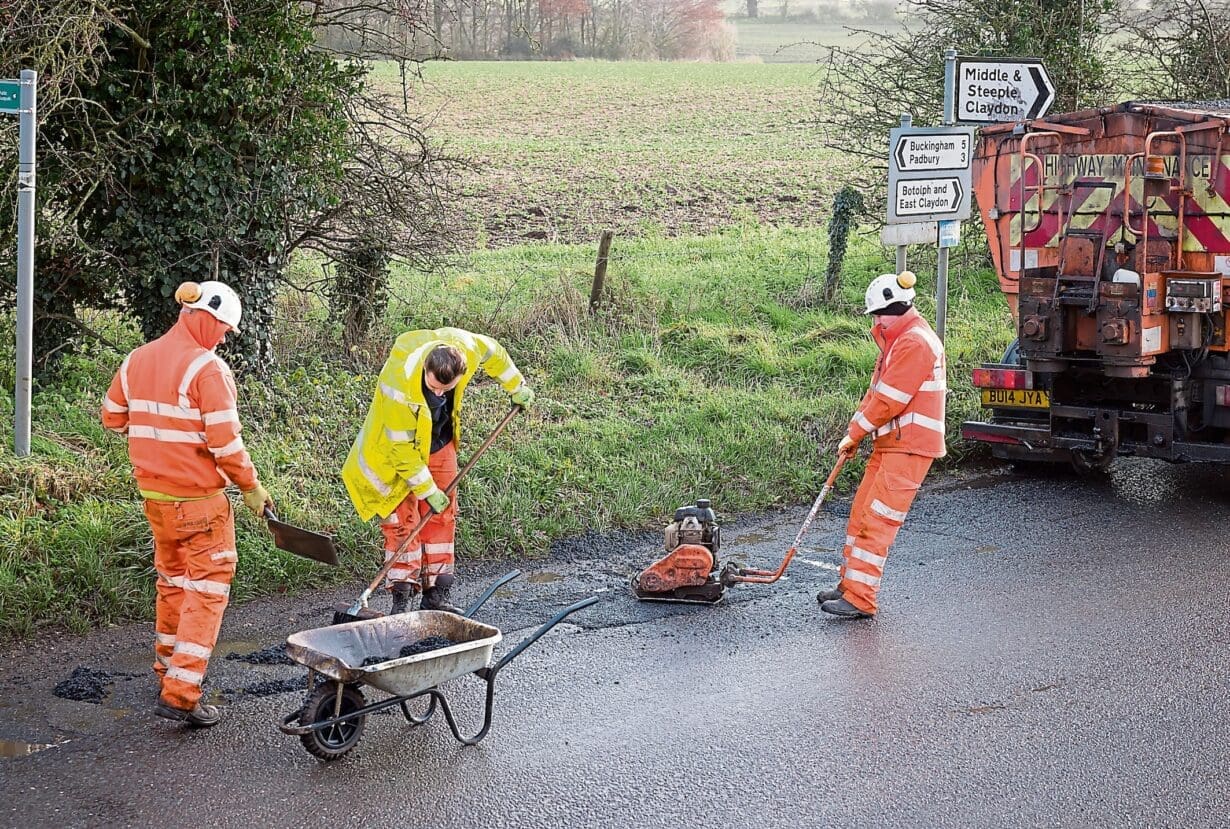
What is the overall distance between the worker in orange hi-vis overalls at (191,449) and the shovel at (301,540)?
0.12 meters

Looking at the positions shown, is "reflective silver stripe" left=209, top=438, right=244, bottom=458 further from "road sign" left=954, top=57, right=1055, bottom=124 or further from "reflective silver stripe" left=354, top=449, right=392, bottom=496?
"road sign" left=954, top=57, right=1055, bottom=124

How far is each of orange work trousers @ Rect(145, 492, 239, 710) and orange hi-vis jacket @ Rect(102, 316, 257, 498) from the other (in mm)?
95

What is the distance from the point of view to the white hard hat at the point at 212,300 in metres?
5.14

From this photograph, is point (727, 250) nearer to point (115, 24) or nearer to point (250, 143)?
point (250, 143)

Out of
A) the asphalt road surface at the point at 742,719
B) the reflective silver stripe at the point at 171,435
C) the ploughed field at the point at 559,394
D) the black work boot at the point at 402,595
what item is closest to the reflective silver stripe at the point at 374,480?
the black work boot at the point at 402,595

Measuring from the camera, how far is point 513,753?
4.84 meters

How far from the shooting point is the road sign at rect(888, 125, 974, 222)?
9117 millimetres

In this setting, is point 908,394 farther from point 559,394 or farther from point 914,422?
point 559,394

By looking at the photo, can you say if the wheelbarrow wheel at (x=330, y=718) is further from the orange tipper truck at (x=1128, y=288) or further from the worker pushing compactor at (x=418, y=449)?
the orange tipper truck at (x=1128, y=288)

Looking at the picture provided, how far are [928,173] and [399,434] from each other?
489 cm

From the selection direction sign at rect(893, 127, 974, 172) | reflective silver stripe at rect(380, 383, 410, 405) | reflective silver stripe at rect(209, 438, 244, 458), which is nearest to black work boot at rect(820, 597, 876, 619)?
reflective silver stripe at rect(380, 383, 410, 405)

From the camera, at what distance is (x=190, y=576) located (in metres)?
5.25

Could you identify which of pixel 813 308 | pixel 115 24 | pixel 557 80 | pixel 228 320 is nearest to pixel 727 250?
pixel 813 308

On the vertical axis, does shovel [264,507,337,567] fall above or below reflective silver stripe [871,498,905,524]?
above
